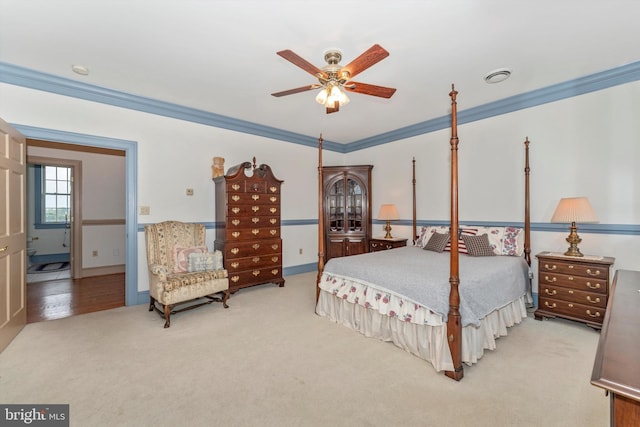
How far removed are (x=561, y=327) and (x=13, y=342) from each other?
5.31 m

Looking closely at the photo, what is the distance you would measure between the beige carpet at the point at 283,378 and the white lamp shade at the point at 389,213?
2.32 meters

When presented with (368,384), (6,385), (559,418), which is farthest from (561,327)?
(6,385)

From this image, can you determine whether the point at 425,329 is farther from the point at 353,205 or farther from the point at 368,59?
the point at 353,205

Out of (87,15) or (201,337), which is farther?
(201,337)

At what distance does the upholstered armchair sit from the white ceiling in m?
1.80

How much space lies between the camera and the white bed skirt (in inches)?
87.9

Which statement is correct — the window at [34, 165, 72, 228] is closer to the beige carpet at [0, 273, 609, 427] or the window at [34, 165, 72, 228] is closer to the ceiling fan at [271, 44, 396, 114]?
the beige carpet at [0, 273, 609, 427]

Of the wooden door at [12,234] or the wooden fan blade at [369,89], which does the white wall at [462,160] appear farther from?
the wooden fan blade at [369,89]

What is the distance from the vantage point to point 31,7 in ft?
6.91

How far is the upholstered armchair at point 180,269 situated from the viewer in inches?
125

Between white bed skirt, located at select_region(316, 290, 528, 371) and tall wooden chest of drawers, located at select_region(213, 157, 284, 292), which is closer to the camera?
white bed skirt, located at select_region(316, 290, 528, 371)

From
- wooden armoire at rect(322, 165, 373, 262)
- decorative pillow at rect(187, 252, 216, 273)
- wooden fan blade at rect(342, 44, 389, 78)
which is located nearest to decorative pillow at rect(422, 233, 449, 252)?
wooden armoire at rect(322, 165, 373, 262)

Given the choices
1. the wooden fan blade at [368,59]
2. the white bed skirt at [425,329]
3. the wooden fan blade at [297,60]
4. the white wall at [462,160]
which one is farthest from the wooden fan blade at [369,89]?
the white bed skirt at [425,329]

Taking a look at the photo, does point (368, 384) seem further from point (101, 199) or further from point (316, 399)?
point (101, 199)
